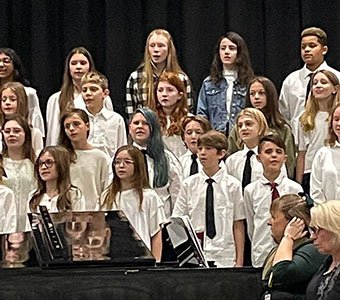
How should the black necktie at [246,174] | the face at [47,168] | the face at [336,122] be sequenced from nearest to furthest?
1. the face at [47,168]
2. the face at [336,122]
3. the black necktie at [246,174]

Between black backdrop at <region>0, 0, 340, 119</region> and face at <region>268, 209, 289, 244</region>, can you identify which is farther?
black backdrop at <region>0, 0, 340, 119</region>

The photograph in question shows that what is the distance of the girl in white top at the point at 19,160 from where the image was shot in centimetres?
717

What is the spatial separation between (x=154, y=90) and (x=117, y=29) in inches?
116

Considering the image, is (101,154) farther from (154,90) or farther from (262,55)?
(262,55)

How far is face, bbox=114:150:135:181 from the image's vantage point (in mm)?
6844

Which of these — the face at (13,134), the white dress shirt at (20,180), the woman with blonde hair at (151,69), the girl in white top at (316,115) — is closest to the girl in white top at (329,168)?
the girl in white top at (316,115)

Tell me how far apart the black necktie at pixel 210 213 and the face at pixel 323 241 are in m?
2.11

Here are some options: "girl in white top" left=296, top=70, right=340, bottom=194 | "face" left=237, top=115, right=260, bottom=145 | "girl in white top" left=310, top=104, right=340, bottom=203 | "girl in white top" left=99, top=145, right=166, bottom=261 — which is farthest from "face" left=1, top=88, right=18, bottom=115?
"girl in white top" left=310, top=104, right=340, bottom=203

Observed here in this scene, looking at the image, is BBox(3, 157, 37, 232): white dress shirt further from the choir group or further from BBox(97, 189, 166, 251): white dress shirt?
BBox(97, 189, 166, 251): white dress shirt

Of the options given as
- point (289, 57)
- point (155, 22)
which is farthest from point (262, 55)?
point (155, 22)

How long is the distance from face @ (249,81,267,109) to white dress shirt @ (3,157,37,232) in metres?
1.71

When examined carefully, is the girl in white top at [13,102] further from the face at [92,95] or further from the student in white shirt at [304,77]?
the student in white shirt at [304,77]

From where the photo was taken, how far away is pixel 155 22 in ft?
36.2

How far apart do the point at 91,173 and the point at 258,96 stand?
1406 mm
